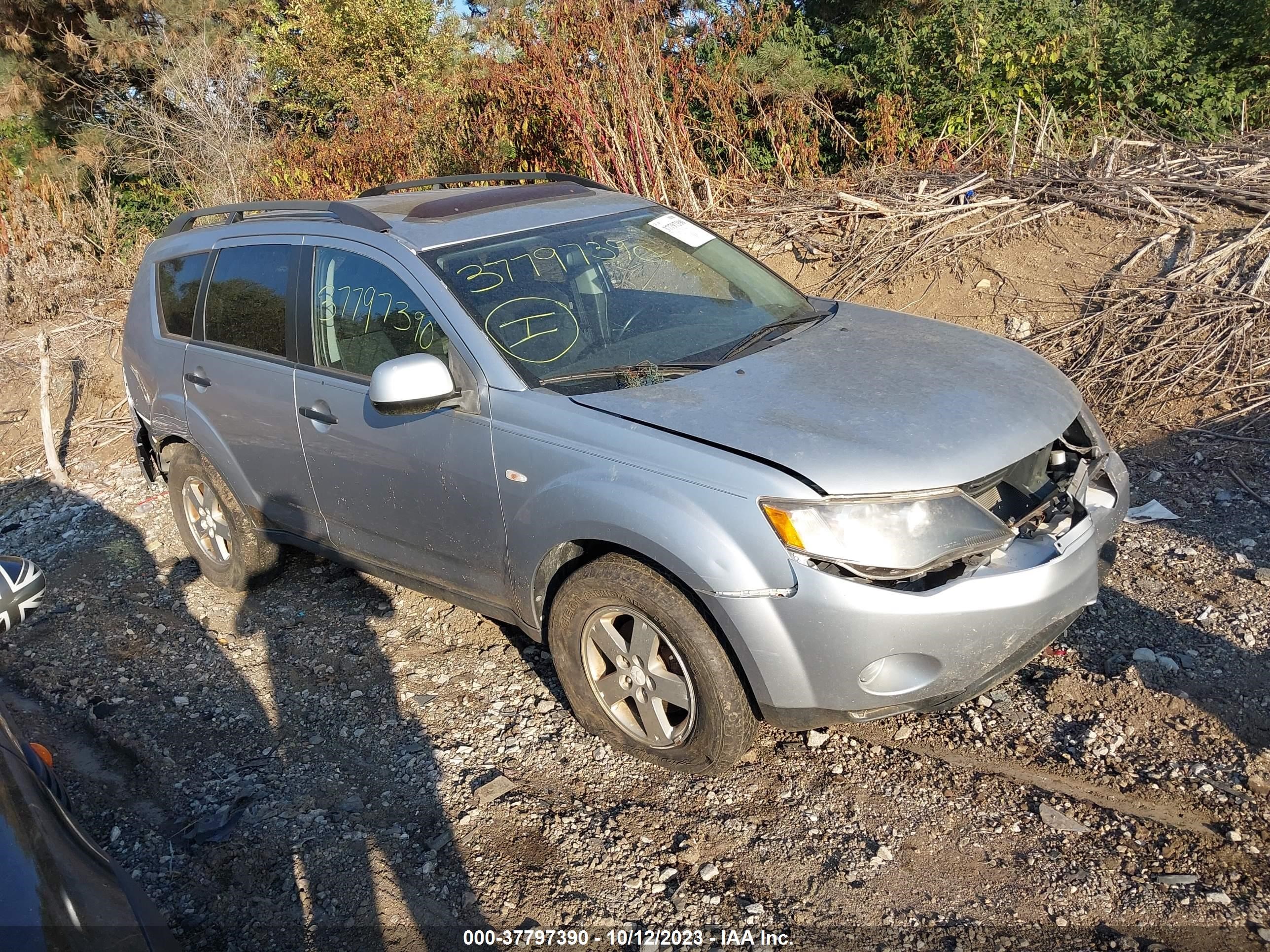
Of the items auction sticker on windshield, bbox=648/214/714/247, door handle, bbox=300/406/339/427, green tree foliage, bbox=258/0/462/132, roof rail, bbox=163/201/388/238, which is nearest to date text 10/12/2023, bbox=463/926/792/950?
door handle, bbox=300/406/339/427

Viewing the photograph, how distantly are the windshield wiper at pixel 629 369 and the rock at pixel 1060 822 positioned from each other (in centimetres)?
182

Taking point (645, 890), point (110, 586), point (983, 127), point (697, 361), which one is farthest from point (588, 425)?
point (983, 127)

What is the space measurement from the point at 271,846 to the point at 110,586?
3.17 meters

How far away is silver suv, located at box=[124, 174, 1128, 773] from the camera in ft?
9.90

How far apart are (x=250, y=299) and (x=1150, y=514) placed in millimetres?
4432

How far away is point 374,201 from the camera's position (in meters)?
4.75

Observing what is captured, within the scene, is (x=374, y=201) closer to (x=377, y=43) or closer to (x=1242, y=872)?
(x=1242, y=872)

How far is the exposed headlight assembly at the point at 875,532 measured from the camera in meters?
2.96

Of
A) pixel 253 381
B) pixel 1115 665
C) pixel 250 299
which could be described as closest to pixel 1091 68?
pixel 1115 665

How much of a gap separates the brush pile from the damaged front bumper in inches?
133

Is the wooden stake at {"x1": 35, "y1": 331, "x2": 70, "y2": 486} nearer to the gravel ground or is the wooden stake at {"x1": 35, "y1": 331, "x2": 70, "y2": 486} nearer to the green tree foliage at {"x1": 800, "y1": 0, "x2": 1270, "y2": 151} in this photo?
the gravel ground

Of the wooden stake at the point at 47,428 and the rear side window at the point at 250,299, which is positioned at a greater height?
the rear side window at the point at 250,299

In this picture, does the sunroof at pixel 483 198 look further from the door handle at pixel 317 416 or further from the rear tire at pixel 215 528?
the rear tire at pixel 215 528

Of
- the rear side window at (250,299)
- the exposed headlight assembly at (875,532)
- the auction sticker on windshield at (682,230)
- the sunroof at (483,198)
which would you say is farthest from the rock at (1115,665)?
the rear side window at (250,299)
